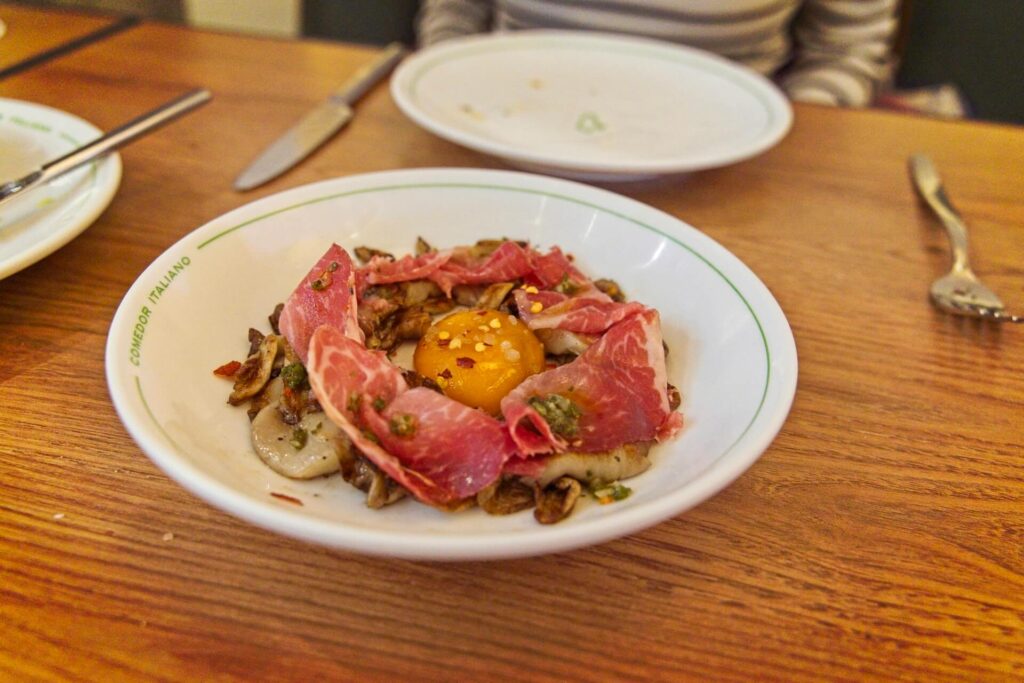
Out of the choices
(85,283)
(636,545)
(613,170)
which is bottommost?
(85,283)

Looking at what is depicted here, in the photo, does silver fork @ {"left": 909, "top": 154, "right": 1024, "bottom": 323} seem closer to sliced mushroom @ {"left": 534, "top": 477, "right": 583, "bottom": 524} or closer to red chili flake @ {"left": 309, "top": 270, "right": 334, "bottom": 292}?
sliced mushroom @ {"left": 534, "top": 477, "right": 583, "bottom": 524}

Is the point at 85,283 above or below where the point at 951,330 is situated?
below

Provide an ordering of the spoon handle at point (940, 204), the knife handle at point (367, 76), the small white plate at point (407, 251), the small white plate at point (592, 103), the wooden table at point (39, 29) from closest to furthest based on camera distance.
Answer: the small white plate at point (407, 251)
the spoon handle at point (940, 204)
the small white plate at point (592, 103)
the knife handle at point (367, 76)
the wooden table at point (39, 29)

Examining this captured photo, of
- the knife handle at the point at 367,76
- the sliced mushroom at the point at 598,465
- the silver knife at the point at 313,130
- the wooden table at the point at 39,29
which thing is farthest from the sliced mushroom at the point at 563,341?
the wooden table at the point at 39,29

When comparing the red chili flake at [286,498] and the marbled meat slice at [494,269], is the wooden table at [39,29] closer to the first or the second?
the marbled meat slice at [494,269]

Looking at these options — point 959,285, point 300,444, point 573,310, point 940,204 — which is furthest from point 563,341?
point 940,204

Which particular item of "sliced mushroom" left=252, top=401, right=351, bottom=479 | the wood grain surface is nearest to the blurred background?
the wood grain surface

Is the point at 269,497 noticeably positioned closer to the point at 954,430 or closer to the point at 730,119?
the point at 954,430

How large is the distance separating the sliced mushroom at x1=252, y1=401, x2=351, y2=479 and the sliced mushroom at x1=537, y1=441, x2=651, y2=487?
0.31m

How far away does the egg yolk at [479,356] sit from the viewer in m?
1.33

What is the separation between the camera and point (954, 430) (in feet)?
4.63

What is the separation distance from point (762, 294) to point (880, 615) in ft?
1.89

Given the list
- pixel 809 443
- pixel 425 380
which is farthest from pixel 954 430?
pixel 425 380

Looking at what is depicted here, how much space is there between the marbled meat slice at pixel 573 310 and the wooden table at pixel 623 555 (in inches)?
14.7
